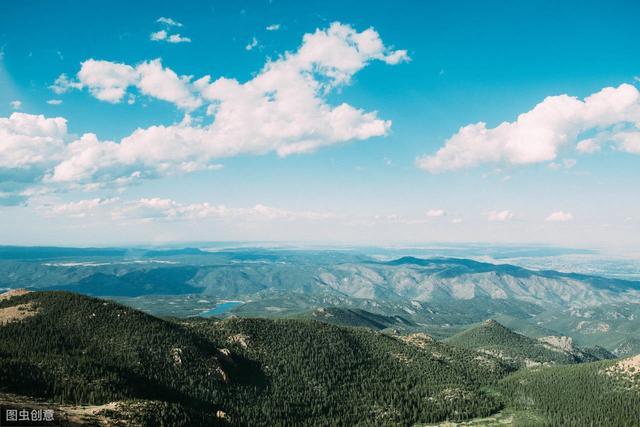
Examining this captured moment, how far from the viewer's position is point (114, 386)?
198 meters

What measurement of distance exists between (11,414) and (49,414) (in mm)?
10919

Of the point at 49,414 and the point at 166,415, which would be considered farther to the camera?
the point at 166,415

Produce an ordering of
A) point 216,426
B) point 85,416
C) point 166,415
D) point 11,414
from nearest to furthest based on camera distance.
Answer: point 11,414 → point 85,416 → point 166,415 → point 216,426

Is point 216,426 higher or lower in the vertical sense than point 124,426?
lower

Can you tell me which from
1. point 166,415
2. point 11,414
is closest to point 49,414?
point 11,414

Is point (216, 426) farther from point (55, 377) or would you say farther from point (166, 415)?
point (55, 377)

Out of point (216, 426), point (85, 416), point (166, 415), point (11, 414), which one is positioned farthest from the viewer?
point (216, 426)

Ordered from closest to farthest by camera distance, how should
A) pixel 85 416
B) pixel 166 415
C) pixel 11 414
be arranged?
pixel 11 414
pixel 85 416
pixel 166 415

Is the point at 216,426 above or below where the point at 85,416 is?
below

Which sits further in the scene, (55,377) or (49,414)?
(55,377)

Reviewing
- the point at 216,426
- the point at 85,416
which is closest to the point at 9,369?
the point at 85,416

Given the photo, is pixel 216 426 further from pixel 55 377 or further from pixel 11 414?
pixel 11 414

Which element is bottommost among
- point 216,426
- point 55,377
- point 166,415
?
point 216,426

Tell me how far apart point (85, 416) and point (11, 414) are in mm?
27112
